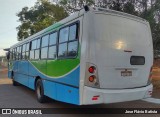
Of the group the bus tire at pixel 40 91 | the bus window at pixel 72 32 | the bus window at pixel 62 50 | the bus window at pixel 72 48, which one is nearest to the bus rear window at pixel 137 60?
the bus window at pixel 72 48

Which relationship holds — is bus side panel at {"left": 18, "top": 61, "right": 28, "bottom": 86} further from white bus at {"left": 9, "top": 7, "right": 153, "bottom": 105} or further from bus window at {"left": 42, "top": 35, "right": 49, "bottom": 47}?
white bus at {"left": 9, "top": 7, "right": 153, "bottom": 105}

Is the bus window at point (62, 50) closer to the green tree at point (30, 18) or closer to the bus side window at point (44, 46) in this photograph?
the bus side window at point (44, 46)

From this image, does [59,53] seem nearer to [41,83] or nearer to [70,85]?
[70,85]

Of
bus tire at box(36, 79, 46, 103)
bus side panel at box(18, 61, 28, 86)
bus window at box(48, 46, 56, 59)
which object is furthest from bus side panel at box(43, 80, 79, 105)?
bus side panel at box(18, 61, 28, 86)

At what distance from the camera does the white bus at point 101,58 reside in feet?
19.4

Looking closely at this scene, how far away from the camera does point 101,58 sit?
6.01 m

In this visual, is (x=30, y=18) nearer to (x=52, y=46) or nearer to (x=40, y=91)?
(x=40, y=91)

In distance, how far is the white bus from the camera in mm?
5906

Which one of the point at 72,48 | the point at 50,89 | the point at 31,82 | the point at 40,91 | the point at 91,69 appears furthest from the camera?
the point at 31,82

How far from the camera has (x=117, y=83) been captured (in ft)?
20.4

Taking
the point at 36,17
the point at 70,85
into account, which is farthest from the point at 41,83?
the point at 36,17

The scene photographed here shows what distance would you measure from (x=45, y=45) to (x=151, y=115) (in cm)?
428

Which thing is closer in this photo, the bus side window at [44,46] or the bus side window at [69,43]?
the bus side window at [69,43]

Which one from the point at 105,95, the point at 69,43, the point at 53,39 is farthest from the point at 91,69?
the point at 53,39
